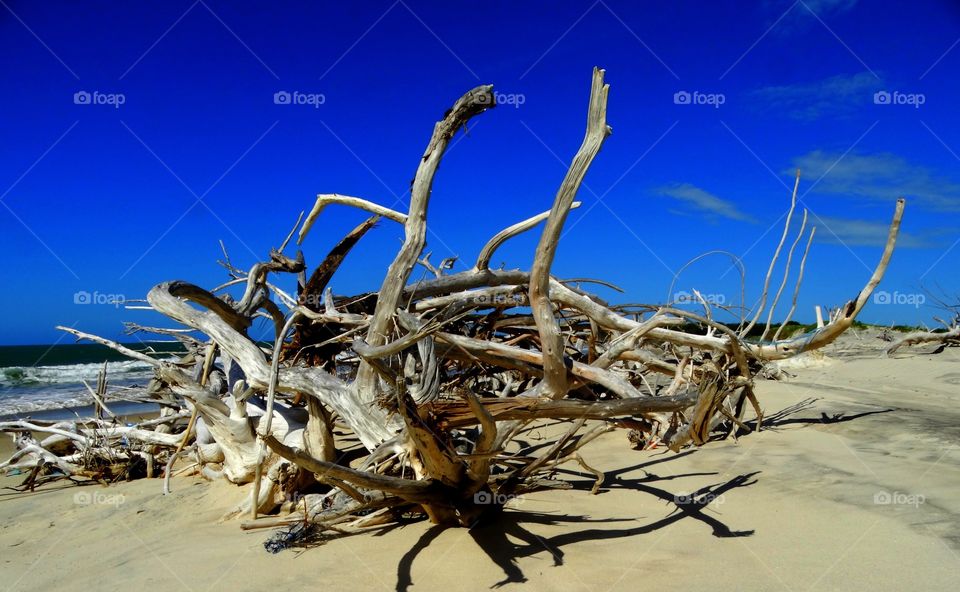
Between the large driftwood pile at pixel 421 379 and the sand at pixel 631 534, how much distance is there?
0.89 ft

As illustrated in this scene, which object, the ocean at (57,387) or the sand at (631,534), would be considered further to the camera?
the ocean at (57,387)

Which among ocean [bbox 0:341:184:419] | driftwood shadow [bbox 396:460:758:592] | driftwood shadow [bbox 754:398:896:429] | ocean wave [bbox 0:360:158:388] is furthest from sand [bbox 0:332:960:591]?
ocean wave [bbox 0:360:158:388]

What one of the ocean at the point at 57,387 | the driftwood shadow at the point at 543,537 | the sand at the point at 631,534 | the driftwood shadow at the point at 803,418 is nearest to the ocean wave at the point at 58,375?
the ocean at the point at 57,387

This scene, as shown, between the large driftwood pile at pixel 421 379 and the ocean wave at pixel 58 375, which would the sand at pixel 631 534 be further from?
the ocean wave at pixel 58 375

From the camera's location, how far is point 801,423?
603 cm

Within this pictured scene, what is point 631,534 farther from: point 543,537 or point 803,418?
point 803,418

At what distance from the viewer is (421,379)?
3209 mm

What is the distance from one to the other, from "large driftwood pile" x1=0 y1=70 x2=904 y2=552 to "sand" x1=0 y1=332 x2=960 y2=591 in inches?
10.6

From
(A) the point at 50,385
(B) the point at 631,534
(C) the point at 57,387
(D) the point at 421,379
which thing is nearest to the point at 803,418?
(B) the point at 631,534

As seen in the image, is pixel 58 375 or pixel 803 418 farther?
pixel 58 375

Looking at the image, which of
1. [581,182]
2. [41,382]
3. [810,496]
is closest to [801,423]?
[810,496]

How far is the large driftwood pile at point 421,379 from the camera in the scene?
284 centimetres

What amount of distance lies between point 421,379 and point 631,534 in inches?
57.2

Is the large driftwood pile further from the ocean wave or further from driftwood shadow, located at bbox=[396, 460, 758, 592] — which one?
the ocean wave
